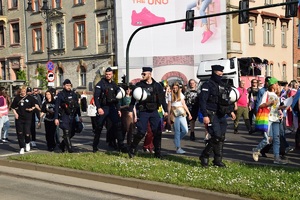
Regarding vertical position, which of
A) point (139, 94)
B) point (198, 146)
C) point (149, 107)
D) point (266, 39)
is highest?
point (266, 39)

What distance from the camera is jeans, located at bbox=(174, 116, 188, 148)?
11.5 meters

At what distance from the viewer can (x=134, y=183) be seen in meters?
8.09

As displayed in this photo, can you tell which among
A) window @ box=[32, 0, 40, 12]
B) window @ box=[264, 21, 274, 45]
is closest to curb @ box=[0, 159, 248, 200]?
window @ box=[264, 21, 274, 45]

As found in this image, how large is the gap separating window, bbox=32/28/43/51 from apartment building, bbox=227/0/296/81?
1717 centimetres

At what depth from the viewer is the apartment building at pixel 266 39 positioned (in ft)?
124

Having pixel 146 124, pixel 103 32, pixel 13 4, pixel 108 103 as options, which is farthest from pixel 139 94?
pixel 13 4

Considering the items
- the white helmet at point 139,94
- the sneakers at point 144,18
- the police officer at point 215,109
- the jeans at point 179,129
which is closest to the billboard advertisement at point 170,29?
the sneakers at point 144,18

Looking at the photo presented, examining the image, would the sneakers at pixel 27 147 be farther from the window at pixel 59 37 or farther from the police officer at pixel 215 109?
the window at pixel 59 37

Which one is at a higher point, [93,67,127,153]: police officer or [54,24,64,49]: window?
[54,24,64,49]: window

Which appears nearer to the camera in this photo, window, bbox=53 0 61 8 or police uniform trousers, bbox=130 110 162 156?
police uniform trousers, bbox=130 110 162 156

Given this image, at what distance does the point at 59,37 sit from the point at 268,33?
17.9m

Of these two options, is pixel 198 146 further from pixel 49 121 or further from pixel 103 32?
pixel 103 32

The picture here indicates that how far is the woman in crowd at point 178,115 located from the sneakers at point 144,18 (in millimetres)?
26754

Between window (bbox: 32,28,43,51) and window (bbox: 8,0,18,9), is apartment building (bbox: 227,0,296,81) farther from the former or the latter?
window (bbox: 8,0,18,9)
